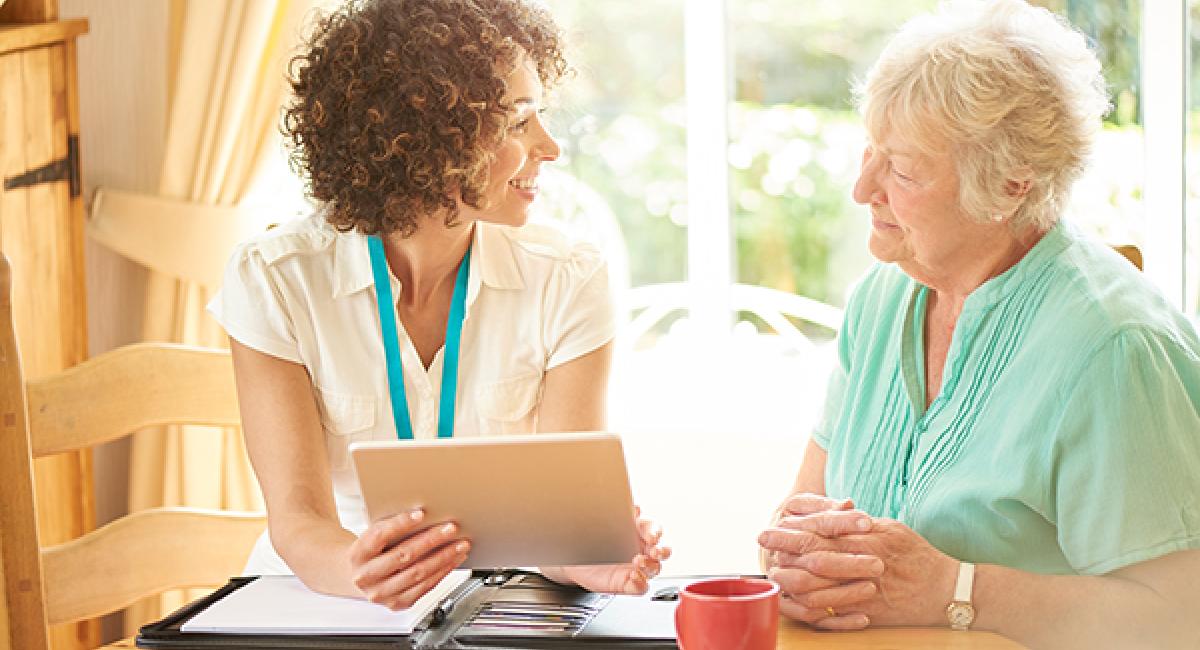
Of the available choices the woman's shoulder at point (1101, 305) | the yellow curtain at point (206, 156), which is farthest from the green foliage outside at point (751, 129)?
the woman's shoulder at point (1101, 305)

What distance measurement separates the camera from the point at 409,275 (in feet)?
6.63

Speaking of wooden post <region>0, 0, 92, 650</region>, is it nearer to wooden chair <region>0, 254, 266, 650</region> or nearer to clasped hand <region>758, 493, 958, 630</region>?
wooden chair <region>0, 254, 266, 650</region>

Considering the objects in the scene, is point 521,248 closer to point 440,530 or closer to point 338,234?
point 338,234

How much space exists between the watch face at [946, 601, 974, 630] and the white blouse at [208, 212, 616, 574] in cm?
69

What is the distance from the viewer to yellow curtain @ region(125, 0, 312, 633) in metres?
2.89

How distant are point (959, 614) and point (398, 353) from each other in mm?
852

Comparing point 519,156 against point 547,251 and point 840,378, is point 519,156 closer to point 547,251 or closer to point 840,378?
point 547,251

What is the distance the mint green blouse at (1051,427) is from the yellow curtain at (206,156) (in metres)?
1.64

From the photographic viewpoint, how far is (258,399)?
73.5 inches

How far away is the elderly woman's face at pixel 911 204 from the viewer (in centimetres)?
171

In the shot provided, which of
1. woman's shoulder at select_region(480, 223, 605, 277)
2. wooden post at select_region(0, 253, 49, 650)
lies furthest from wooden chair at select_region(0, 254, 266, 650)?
woman's shoulder at select_region(480, 223, 605, 277)

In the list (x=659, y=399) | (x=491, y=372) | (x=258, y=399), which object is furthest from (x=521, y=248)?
(x=659, y=399)

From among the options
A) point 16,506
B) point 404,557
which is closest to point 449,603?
point 404,557

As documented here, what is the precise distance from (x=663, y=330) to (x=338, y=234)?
4.53 ft
